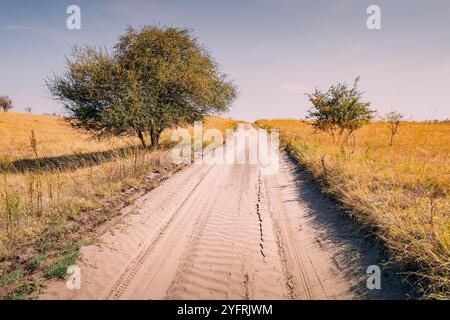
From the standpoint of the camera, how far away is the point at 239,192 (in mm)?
7805

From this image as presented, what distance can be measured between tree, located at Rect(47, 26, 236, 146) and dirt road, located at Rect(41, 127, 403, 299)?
8.32 m

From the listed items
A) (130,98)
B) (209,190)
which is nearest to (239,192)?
(209,190)

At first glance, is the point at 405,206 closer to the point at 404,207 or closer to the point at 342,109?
the point at 404,207

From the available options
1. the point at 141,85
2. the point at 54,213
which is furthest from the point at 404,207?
the point at 141,85

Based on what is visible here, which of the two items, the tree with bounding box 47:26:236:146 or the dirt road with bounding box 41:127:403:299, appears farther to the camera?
the tree with bounding box 47:26:236:146

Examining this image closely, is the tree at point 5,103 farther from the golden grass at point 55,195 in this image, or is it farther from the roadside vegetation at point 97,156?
the golden grass at point 55,195

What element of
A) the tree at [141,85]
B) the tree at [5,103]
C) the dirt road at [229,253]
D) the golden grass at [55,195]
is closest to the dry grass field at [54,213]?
the golden grass at [55,195]

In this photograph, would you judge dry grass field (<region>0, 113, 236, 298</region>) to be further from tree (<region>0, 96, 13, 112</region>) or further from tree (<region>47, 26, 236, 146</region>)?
tree (<region>0, 96, 13, 112</region>)

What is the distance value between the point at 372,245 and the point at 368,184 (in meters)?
2.52

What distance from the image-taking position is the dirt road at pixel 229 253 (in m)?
3.48

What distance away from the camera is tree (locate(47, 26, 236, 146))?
1333 centimetres

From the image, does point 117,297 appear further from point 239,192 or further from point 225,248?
point 239,192

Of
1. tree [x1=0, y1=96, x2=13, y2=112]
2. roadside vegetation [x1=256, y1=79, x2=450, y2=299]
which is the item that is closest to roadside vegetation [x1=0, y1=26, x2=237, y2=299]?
roadside vegetation [x1=256, y1=79, x2=450, y2=299]

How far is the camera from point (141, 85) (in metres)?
14.3
